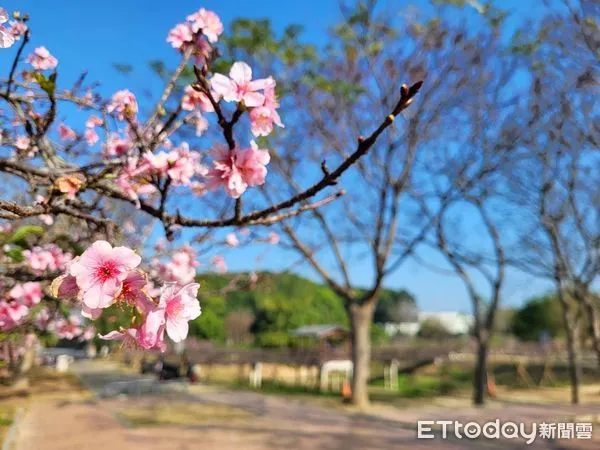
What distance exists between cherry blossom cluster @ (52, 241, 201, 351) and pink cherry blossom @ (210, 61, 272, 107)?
453 mm

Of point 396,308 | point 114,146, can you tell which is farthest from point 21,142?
point 396,308

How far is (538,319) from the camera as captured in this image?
29344mm

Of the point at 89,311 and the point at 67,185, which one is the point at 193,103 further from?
the point at 89,311

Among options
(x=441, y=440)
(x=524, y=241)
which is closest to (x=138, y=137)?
(x=441, y=440)

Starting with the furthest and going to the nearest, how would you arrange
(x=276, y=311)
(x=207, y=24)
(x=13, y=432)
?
1. (x=276, y=311)
2. (x=13, y=432)
3. (x=207, y=24)

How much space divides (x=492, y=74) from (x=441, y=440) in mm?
6156

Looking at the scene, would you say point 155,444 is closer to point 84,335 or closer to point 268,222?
point 84,335

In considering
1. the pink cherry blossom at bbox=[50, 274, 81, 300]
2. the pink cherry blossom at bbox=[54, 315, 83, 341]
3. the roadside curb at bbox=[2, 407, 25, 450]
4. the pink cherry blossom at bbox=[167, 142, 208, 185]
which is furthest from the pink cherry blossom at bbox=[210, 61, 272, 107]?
the roadside curb at bbox=[2, 407, 25, 450]

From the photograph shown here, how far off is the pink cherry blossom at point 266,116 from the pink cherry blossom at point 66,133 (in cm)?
207

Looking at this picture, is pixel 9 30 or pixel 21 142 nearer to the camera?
pixel 9 30

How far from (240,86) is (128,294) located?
0.58 m

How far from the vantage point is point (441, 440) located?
7344mm

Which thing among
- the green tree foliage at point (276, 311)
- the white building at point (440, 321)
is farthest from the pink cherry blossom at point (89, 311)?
the white building at point (440, 321)

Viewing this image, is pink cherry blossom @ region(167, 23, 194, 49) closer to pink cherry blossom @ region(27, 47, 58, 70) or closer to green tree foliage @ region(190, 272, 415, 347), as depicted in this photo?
pink cherry blossom @ region(27, 47, 58, 70)
